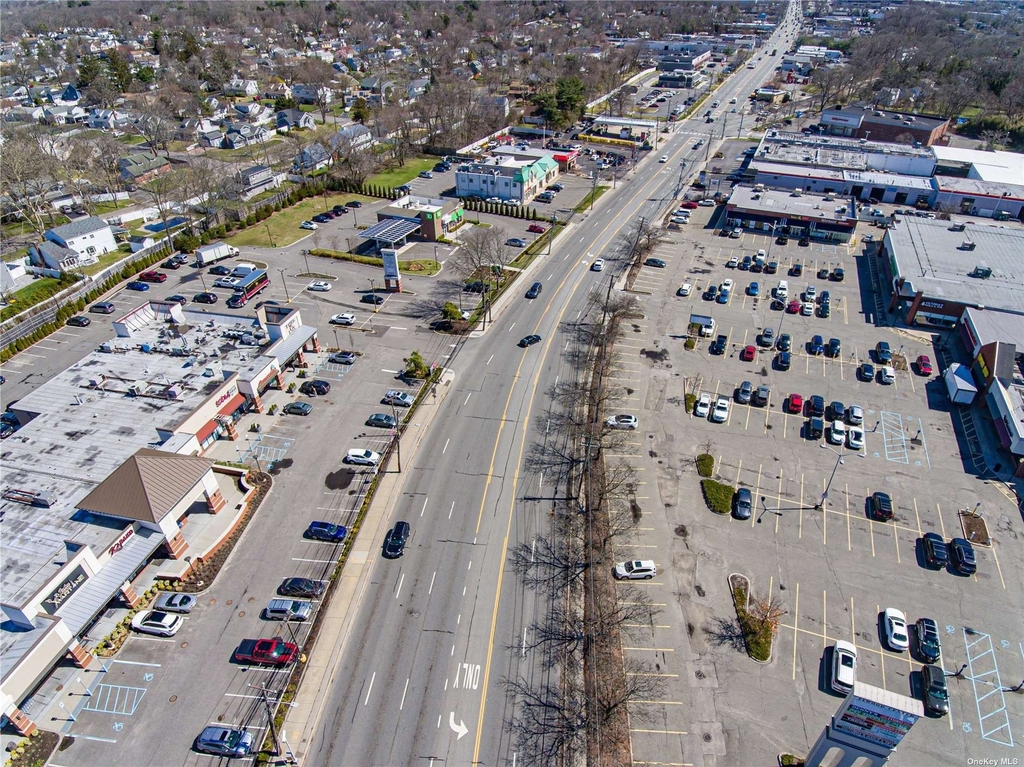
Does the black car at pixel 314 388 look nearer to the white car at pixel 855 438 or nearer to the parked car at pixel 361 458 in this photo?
the parked car at pixel 361 458

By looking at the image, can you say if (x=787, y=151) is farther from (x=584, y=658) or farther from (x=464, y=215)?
(x=584, y=658)

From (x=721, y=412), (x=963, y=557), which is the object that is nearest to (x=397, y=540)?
(x=721, y=412)

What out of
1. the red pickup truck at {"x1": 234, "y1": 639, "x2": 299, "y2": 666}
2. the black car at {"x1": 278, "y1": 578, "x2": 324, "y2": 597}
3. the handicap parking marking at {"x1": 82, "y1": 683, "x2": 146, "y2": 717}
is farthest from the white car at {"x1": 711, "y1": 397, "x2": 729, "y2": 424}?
the handicap parking marking at {"x1": 82, "y1": 683, "x2": 146, "y2": 717}

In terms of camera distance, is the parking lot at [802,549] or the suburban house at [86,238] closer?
the parking lot at [802,549]

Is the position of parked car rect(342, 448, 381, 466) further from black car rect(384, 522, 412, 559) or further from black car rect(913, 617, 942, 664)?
black car rect(913, 617, 942, 664)

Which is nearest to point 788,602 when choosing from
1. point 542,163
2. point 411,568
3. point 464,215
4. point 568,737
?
point 568,737

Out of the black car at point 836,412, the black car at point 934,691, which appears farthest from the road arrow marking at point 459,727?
the black car at point 836,412
